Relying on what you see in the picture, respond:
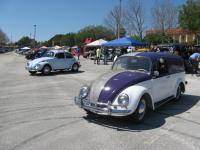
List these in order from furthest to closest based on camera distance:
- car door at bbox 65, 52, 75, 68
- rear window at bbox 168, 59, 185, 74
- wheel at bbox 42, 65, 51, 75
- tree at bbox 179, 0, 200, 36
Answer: tree at bbox 179, 0, 200, 36 → car door at bbox 65, 52, 75, 68 → wheel at bbox 42, 65, 51, 75 → rear window at bbox 168, 59, 185, 74

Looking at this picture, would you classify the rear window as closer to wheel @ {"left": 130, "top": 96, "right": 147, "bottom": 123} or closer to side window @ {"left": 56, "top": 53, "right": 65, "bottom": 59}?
wheel @ {"left": 130, "top": 96, "right": 147, "bottom": 123}

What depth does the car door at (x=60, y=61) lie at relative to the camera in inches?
890

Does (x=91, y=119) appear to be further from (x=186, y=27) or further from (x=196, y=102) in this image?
(x=186, y=27)

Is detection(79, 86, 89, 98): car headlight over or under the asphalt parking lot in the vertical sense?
over

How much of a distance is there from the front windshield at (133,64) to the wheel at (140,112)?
3.57ft

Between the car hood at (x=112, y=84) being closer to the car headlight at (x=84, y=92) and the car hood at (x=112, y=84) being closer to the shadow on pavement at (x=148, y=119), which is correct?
the car headlight at (x=84, y=92)

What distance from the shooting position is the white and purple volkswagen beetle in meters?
7.64

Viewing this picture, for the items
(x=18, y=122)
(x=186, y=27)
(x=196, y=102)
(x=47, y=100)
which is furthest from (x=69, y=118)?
(x=186, y=27)

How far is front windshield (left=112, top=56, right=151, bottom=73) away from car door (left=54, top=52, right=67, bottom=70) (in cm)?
1314

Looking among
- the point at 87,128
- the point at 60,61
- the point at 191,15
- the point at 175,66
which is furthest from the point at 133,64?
the point at 191,15

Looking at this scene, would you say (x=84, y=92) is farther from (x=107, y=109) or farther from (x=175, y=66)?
(x=175, y=66)

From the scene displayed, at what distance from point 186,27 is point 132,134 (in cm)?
4273

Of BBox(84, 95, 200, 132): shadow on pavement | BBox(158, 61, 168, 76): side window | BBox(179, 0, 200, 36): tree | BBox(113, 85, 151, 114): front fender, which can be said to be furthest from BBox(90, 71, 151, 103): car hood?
BBox(179, 0, 200, 36): tree

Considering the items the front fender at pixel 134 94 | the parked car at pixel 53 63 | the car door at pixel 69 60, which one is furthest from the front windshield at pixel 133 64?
the car door at pixel 69 60
